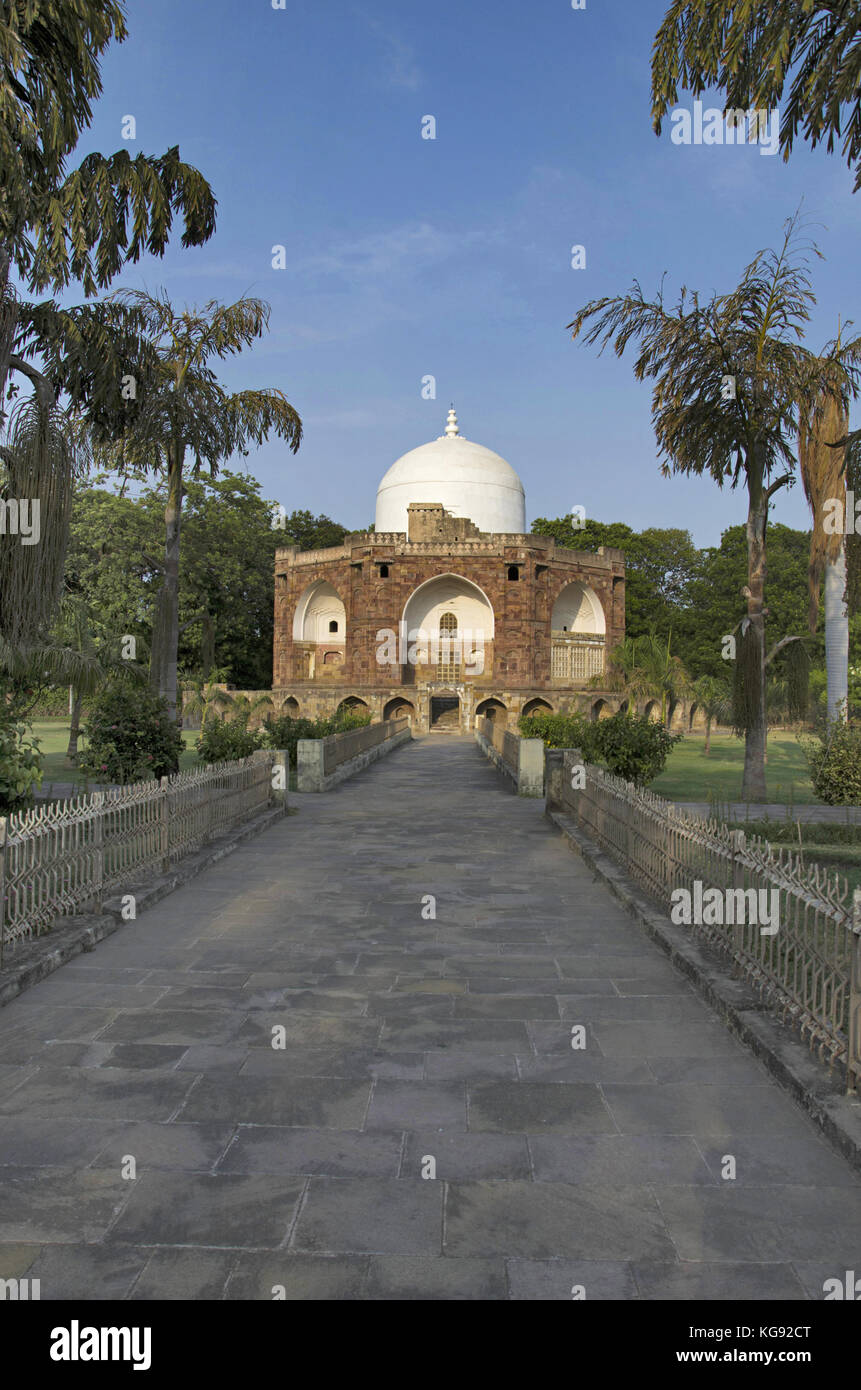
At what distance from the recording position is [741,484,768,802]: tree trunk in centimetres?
1463

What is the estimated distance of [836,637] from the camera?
17000mm

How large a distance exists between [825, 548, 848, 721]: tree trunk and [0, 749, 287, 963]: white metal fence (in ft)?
38.4

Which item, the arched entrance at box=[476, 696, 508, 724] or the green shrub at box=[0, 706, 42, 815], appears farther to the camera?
the arched entrance at box=[476, 696, 508, 724]

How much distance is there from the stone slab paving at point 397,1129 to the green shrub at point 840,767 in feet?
33.1

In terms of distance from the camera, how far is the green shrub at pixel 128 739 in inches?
501

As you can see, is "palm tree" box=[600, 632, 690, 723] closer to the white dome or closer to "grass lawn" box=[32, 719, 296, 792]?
"grass lawn" box=[32, 719, 296, 792]

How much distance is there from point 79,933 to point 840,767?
13.2m

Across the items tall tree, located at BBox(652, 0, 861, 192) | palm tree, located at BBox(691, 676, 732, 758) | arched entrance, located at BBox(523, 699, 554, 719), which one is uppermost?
tall tree, located at BBox(652, 0, 861, 192)

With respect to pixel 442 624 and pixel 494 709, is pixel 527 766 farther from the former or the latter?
pixel 442 624

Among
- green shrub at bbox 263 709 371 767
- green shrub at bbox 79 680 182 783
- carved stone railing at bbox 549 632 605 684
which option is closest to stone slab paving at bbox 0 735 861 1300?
green shrub at bbox 79 680 182 783

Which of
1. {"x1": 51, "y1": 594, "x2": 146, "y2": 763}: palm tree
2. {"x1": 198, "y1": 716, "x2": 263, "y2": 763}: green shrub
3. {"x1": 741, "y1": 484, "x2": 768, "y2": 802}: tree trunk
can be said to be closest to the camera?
{"x1": 741, "y1": 484, "x2": 768, "y2": 802}: tree trunk

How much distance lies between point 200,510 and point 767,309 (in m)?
33.9

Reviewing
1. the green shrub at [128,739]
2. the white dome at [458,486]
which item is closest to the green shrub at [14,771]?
the green shrub at [128,739]

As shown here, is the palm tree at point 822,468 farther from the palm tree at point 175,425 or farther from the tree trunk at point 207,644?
the tree trunk at point 207,644
